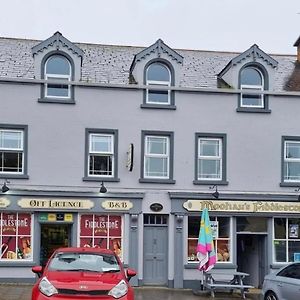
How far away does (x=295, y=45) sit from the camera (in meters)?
27.9

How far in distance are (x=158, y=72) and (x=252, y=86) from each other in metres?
3.54

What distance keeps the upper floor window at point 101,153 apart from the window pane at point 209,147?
10.3 feet

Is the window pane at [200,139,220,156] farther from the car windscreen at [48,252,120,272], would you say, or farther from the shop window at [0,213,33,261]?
the car windscreen at [48,252,120,272]

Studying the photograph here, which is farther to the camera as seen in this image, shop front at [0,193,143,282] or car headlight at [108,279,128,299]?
shop front at [0,193,143,282]

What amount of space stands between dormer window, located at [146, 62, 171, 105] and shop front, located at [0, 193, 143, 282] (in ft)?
11.7

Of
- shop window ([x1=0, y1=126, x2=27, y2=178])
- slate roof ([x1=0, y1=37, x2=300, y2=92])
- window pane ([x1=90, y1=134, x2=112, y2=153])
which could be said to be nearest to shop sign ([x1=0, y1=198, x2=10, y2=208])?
shop window ([x1=0, y1=126, x2=27, y2=178])

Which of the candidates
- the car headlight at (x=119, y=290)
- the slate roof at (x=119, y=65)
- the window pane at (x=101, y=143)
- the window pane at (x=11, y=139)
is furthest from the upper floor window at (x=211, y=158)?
the car headlight at (x=119, y=290)

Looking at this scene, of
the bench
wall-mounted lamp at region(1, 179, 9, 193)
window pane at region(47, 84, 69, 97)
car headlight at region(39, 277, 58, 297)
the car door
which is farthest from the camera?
window pane at region(47, 84, 69, 97)

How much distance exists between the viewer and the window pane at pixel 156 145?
75.0 feet

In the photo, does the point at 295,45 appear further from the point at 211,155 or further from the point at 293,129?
the point at 211,155

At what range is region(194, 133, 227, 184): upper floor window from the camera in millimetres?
23016

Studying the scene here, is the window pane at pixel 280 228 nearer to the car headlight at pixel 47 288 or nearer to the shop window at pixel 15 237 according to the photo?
the shop window at pixel 15 237

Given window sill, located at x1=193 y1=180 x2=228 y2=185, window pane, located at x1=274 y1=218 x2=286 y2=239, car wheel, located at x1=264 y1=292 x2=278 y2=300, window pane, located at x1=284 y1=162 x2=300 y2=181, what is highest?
window pane, located at x1=284 y1=162 x2=300 y2=181

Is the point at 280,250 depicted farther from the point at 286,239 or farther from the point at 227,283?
the point at 227,283
